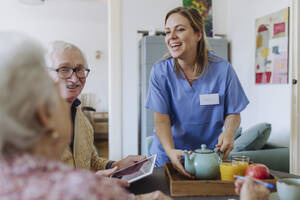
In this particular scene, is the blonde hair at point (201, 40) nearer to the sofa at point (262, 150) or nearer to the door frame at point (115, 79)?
the sofa at point (262, 150)

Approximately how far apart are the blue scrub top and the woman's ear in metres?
1.12

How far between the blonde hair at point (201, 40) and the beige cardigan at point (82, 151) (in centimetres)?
61

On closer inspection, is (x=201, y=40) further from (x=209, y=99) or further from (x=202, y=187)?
(x=202, y=187)

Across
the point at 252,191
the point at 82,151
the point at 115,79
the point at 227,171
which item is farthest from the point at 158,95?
the point at 115,79

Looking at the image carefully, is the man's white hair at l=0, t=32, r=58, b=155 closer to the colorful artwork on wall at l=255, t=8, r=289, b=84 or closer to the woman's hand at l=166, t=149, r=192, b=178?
the woman's hand at l=166, t=149, r=192, b=178

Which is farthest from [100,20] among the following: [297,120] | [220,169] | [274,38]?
[220,169]

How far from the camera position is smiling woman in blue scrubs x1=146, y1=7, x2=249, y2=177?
5.68ft

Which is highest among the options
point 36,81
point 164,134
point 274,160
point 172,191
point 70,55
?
point 70,55

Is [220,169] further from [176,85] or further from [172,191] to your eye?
[176,85]

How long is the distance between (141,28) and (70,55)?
2906mm

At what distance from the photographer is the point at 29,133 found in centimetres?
61

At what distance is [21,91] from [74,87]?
36.4 inches

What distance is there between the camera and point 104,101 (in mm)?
8961

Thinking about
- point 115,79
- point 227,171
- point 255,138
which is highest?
point 115,79
